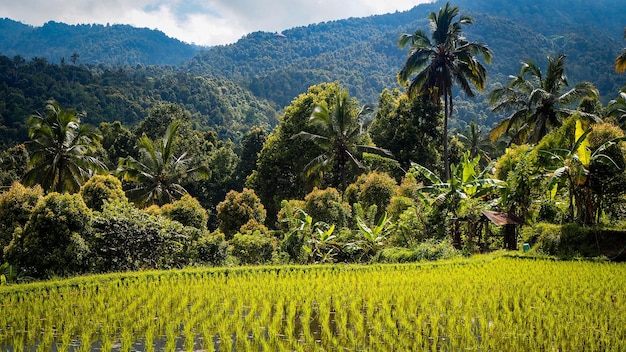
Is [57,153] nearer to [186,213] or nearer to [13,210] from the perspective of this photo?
[186,213]

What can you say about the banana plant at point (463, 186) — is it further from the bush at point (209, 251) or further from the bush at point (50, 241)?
the bush at point (50, 241)

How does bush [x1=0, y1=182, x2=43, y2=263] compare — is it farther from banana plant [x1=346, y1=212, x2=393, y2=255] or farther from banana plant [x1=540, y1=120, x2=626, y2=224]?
banana plant [x1=540, y1=120, x2=626, y2=224]

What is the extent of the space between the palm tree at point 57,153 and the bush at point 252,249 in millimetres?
8762

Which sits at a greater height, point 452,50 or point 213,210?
point 452,50

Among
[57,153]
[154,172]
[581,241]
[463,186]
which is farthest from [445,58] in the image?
[57,153]

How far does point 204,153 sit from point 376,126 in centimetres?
1429

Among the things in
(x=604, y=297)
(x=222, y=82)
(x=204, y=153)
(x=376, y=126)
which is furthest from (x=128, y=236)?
(x=222, y=82)

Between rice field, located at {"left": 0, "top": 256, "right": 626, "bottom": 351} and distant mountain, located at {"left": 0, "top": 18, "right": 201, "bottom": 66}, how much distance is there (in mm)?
143391

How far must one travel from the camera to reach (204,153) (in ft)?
122

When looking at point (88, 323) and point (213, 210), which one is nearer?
point (88, 323)

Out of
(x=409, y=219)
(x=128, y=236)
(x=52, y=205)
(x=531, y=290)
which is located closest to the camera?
(x=531, y=290)

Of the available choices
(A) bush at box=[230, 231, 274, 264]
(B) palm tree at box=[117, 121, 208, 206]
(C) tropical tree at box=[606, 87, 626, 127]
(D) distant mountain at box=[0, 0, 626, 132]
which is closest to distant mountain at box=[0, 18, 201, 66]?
(D) distant mountain at box=[0, 0, 626, 132]

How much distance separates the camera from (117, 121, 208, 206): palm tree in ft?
72.8

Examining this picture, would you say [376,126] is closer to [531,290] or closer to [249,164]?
[249,164]
